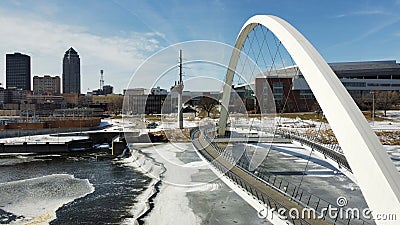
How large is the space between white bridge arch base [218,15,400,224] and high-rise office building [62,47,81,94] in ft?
636

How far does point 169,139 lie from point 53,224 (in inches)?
1048

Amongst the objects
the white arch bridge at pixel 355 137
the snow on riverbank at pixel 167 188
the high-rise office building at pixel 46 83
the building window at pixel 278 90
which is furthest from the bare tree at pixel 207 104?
the high-rise office building at pixel 46 83

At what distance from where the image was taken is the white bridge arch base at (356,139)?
17.7ft

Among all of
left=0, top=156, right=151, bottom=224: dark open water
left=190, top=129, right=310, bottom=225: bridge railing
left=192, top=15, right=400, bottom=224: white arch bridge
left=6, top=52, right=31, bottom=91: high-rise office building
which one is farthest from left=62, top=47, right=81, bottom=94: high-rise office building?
left=192, top=15, right=400, bottom=224: white arch bridge

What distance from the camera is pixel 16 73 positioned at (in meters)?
168

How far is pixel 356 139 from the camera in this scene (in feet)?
19.7

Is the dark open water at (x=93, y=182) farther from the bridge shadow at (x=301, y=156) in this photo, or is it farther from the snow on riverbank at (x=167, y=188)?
the bridge shadow at (x=301, y=156)

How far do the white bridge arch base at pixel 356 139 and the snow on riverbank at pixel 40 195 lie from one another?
35.5 ft

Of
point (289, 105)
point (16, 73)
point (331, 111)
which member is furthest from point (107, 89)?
point (331, 111)

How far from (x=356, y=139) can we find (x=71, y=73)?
199 m

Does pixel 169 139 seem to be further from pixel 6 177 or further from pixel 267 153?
pixel 6 177

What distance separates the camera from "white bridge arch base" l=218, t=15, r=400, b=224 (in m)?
5.39

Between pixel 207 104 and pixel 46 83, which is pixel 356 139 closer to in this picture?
pixel 207 104

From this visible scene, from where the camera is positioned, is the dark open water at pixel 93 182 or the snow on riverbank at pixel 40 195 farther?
the snow on riverbank at pixel 40 195
